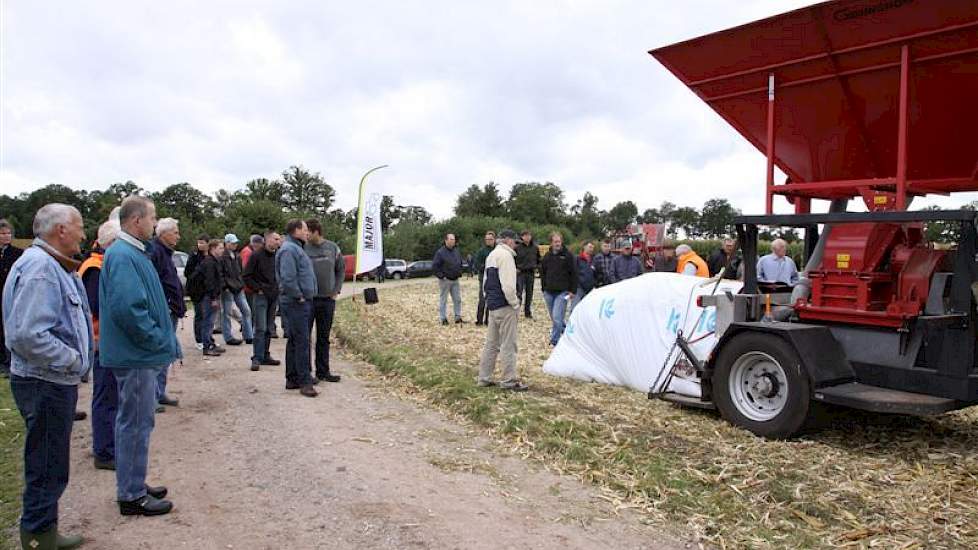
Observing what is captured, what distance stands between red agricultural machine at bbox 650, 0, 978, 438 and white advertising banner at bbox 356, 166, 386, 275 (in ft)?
40.9

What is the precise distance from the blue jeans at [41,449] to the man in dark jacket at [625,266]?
31.3 feet

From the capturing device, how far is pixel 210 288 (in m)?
10.1

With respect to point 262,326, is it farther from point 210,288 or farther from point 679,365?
point 679,365

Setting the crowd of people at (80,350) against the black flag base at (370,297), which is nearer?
the crowd of people at (80,350)

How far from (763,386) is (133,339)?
4649 mm

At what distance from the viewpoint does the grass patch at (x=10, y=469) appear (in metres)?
3.84

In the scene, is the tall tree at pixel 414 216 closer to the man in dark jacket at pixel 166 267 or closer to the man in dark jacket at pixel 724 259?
the man in dark jacket at pixel 724 259

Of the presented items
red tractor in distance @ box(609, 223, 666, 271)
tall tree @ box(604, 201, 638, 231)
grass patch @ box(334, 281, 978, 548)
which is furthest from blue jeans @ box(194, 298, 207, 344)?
tall tree @ box(604, 201, 638, 231)

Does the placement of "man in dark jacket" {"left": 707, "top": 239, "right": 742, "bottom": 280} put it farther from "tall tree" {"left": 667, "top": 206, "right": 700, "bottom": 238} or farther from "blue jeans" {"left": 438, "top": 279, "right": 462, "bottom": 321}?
"tall tree" {"left": 667, "top": 206, "right": 700, "bottom": 238}

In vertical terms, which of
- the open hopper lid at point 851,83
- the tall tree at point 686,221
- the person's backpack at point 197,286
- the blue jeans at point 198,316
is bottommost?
the blue jeans at point 198,316

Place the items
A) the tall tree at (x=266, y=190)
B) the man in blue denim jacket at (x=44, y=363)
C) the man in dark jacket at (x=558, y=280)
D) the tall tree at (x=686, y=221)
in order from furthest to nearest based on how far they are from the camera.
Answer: the tall tree at (x=686, y=221) → the tall tree at (x=266, y=190) → the man in dark jacket at (x=558, y=280) → the man in blue denim jacket at (x=44, y=363)

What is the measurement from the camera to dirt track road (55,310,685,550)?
3.75 metres

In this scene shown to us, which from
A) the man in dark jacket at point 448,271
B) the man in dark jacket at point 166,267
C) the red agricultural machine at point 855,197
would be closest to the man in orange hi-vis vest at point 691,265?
the red agricultural machine at point 855,197

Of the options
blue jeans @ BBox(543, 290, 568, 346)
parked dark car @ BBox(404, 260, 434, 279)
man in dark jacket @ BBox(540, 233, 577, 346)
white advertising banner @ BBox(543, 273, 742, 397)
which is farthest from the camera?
parked dark car @ BBox(404, 260, 434, 279)
